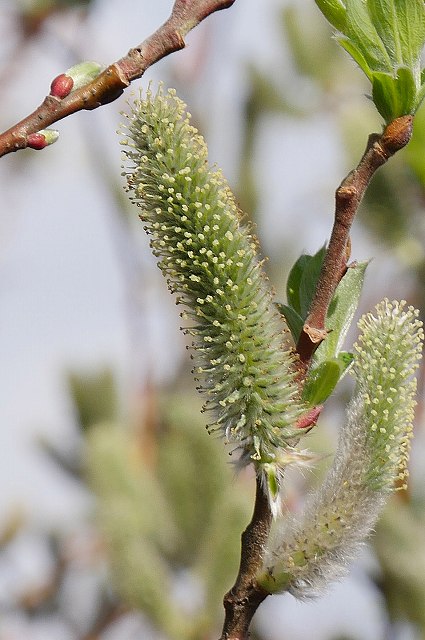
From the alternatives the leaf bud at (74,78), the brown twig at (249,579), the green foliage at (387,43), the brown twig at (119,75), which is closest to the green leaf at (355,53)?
the green foliage at (387,43)

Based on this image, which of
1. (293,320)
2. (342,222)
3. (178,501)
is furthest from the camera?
(178,501)

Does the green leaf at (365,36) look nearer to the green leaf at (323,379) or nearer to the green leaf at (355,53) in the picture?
the green leaf at (355,53)

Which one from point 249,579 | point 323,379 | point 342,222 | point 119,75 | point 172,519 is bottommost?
point 172,519

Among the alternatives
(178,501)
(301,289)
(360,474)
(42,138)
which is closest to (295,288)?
(301,289)

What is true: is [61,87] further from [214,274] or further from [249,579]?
[249,579]

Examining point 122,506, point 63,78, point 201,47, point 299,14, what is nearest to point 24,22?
point 201,47

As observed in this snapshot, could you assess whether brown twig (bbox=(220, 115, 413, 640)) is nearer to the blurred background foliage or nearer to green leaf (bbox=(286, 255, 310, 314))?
green leaf (bbox=(286, 255, 310, 314))

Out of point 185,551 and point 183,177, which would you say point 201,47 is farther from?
point 183,177
